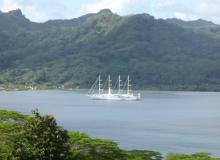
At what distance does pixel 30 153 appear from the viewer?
158 feet

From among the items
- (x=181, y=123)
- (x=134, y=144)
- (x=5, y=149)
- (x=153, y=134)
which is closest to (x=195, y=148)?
(x=134, y=144)

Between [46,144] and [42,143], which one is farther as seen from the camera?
[46,144]

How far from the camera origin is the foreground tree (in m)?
48.3

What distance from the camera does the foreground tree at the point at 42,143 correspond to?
1902 inches

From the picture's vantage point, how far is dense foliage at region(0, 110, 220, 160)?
48906 mm

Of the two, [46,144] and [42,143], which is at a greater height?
[42,143]

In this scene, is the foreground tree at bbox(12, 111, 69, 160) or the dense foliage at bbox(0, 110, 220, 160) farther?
the dense foliage at bbox(0, 110, 220, 160)

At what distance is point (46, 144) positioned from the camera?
49156 mm

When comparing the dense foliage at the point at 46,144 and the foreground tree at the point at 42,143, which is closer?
the foreground tree at the point at 42,143

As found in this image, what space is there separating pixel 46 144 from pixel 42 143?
0.39 metres

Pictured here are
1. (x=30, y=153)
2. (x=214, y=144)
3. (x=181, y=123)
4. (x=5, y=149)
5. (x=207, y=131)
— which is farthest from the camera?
(x=181, y=123)

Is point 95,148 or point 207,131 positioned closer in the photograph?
point 95,148

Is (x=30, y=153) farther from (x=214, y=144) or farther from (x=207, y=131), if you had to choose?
(x=207, y=131)

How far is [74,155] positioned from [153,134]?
9748 centimetres
